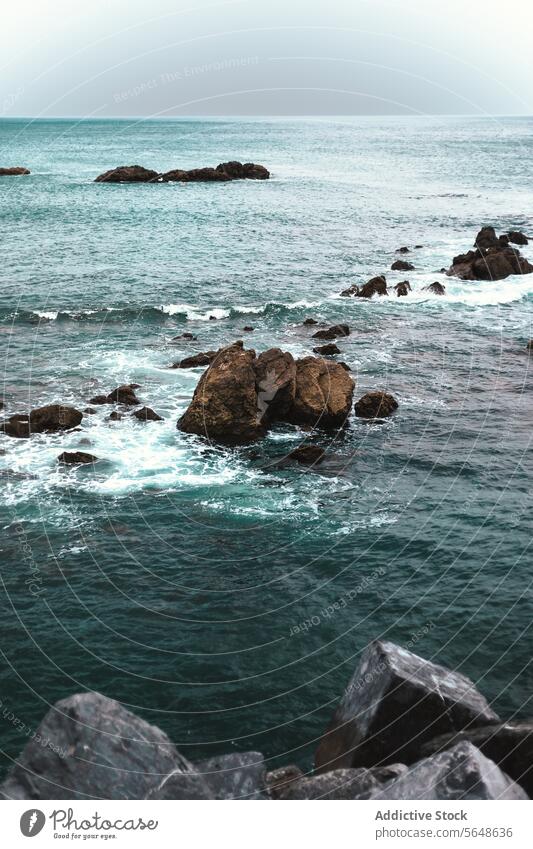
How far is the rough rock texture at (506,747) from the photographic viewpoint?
600 inches

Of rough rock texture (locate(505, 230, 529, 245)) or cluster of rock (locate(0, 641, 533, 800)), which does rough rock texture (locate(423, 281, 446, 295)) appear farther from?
cluster of rock (locate(0, 641, 533, 800))

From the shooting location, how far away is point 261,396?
39562 mm

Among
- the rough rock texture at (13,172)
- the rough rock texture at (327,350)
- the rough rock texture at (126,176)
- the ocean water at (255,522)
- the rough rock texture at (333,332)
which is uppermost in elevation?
the rough rock texture at (13,172)

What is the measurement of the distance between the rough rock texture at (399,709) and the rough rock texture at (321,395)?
74.3 ft

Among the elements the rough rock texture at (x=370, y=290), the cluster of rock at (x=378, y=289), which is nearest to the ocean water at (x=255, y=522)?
the cluster of rock at (x=378, y=289)

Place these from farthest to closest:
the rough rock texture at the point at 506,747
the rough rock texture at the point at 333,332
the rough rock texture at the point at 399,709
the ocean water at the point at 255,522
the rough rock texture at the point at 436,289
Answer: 1. the rough rock texture at the point at 436,289
2. the rough rock texture at the point at 333,332
3. the ocean water at the point at 255,522
4. the rough rock texture at the point at 399,709
5. the rough rock texture at the point at 506,747

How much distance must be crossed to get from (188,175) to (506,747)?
15690 cm

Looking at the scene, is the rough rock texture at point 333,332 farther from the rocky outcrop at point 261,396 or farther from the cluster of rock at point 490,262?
the cluster of rock at point 490,262

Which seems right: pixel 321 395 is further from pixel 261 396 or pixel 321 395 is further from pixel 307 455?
pixel 307 455

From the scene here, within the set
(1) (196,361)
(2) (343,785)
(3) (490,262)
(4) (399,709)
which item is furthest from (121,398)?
(3) (490,262)

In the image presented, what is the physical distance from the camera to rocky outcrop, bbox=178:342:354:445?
3822 cm

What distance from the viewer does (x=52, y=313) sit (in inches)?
2409

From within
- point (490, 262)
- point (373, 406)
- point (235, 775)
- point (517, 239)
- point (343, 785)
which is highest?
point (517, 239)
